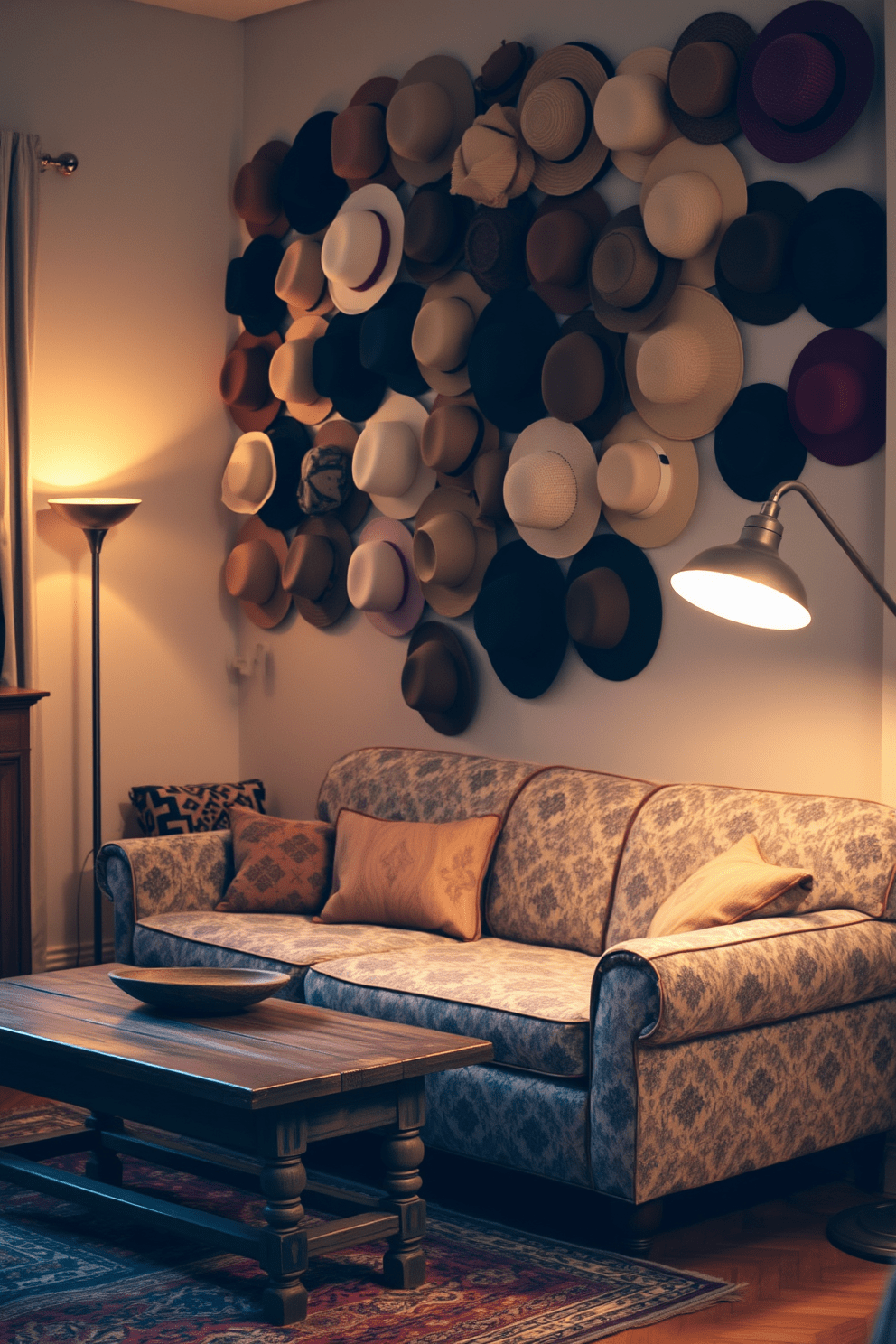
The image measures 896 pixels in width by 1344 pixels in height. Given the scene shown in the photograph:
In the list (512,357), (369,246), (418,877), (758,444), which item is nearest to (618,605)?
(758,444)

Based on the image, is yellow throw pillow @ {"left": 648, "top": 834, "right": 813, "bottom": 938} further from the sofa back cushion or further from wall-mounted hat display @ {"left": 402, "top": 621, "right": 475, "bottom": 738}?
wall-mounted hat display @ {"left": 402, "top": 621, "right": 475, "bottom": 738}

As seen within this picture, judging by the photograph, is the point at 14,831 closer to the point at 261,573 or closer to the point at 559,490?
the point at 261,573

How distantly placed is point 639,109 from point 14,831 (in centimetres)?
264

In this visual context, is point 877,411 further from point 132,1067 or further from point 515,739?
point 132,1067

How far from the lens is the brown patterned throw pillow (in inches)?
175

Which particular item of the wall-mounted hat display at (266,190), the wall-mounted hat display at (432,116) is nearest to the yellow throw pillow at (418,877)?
the wall-mounted hat display at (432,116)

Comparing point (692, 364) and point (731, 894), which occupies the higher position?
point (692, 364)

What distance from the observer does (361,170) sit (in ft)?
16.3

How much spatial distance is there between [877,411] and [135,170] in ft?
9.33

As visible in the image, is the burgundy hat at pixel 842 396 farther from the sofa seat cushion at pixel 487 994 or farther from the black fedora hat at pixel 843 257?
the sofa seat cushion at pixel 487 994

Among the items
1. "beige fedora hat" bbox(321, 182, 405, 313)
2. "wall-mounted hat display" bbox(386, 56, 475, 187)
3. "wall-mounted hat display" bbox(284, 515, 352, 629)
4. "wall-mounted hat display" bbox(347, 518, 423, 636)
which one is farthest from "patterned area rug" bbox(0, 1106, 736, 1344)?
"wall-mounted hat display" bbox(386, 56, 475, 187)

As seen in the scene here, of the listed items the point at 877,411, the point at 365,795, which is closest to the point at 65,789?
the point at 365,795

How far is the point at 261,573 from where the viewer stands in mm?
5406

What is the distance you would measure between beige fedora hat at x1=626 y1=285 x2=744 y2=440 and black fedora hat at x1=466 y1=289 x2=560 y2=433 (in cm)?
40
